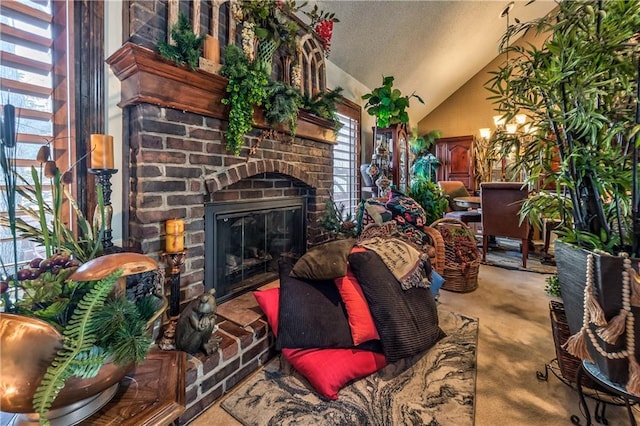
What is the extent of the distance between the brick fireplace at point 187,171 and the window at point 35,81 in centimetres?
21

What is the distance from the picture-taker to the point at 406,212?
260 cm

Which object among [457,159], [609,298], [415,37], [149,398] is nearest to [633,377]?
[609,298]

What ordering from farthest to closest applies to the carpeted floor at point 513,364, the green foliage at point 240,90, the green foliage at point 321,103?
the green foliage at point 321,103, the green foliage at point 240,90, the carpeted floor at point 513,364

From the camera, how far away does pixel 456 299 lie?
2.63m

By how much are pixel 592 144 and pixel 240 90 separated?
1.73 meters

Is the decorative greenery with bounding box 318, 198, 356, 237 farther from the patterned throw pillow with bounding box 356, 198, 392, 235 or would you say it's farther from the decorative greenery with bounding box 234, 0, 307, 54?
the decorative greenery with bounding box 234, 0, 307, 54

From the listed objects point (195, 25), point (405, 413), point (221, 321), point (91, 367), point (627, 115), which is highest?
point (195, 25)

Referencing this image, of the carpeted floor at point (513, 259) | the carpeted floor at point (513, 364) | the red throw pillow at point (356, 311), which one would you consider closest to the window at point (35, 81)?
the carpeted floor at point (513, 364)

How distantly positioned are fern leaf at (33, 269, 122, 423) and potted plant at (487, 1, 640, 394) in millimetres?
1473

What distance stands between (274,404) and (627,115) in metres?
1.95

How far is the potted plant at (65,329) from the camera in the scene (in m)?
0.58

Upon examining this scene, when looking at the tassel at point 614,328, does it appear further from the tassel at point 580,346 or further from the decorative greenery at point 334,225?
the decorative greenery at point 334,225

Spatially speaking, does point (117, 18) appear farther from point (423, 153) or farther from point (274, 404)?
point (423, 153)

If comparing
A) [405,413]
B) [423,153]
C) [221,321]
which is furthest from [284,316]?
[423,153]
